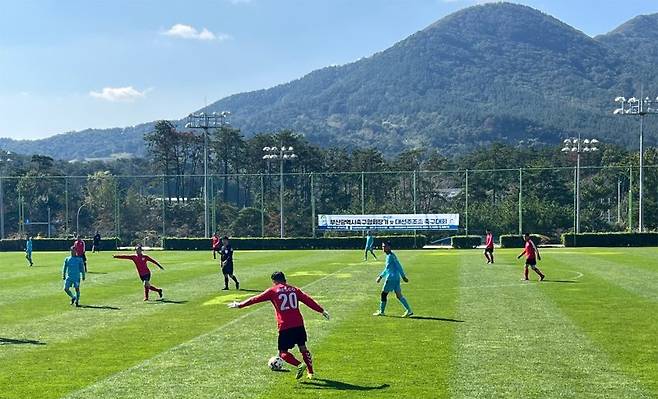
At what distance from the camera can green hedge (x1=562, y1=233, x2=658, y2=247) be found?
67688 mm

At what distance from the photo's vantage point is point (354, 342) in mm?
17609

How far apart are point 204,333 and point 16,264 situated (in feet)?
111

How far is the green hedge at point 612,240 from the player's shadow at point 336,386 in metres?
59.3

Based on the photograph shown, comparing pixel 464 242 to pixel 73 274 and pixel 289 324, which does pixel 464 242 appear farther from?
pixel 289 324

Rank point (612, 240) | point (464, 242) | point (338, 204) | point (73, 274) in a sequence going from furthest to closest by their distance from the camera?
point (338, 204) → point (464, 242) → point (612, 240) → point (73, 274)

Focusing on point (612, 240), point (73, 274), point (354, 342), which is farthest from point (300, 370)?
point (612, 240)

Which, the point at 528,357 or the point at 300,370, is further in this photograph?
the point at 528,357

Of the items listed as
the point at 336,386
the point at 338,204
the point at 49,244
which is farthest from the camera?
the point at 338,204

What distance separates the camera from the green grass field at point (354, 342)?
13.3 meters

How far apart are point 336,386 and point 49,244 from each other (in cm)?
6702

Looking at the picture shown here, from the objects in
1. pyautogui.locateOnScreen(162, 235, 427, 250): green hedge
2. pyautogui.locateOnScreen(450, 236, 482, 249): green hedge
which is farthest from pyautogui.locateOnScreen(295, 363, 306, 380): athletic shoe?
pyautogui.locateOnScreen(450, 236, 482, 249): green hedge

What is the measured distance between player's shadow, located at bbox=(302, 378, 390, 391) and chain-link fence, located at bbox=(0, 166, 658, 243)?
7355 cm

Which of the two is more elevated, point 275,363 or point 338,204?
point 338,204

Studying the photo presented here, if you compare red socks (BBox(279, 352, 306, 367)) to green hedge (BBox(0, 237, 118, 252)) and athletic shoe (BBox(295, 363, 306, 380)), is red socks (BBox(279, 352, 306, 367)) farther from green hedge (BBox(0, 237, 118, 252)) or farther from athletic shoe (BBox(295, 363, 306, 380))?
green hedge (BBox(0, 237, 118, 252))
